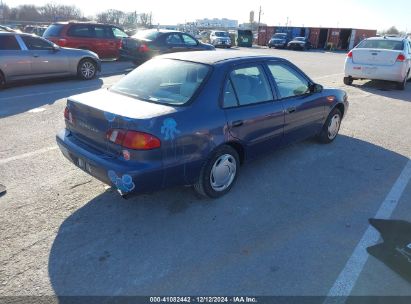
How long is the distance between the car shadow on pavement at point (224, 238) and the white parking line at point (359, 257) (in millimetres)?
62

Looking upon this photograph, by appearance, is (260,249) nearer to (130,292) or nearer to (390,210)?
(130,292)

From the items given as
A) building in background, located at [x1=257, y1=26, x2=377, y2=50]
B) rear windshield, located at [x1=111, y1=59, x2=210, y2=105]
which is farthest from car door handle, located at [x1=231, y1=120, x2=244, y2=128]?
building in background, located at [x1=257, y1=26, x2=377, y2=50]

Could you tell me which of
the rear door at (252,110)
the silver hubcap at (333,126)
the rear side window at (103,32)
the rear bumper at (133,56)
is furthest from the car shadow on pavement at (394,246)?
the rear side window at (103,32)

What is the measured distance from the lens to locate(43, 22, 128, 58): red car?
1394cm

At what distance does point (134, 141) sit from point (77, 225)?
103 cm

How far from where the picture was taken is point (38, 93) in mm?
8891

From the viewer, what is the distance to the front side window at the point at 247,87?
12.4 feet

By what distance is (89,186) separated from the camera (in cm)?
405

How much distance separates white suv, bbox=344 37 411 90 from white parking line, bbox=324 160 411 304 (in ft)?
24.7

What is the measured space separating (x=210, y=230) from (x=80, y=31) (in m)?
13.5

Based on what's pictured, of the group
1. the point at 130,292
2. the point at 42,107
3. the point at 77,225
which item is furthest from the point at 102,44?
the point at 130,292

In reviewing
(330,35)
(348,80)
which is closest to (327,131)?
(348,80)

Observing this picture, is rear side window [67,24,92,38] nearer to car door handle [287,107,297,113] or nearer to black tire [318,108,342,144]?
black tire [318,108,342,144]

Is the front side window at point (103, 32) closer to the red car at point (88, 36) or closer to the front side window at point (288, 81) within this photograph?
the red car at point (88, 36)
